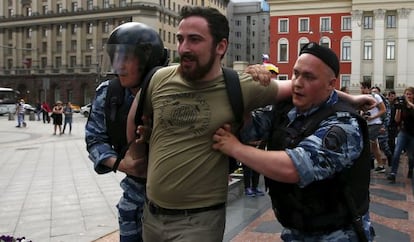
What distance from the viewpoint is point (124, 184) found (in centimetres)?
265

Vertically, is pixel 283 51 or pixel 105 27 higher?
pixel 105 27

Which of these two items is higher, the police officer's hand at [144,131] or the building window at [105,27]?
the building window at [105,27]

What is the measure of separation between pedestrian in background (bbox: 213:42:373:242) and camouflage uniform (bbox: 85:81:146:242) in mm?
790

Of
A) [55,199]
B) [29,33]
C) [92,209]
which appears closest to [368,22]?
[55,199]

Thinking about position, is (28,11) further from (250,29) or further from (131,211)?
(131,211)

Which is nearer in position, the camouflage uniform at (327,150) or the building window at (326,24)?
the camouflage uniform at (327,150)

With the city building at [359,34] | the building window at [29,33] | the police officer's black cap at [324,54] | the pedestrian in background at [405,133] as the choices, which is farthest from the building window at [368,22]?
the police officer's black cap at [324,54]

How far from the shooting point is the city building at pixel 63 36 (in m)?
69.5

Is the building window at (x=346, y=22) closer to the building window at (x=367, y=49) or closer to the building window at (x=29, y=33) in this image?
the building window at (x=367, y=49)

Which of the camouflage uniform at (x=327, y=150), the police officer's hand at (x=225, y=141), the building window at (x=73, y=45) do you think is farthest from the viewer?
the building window at (x=73, y=45)

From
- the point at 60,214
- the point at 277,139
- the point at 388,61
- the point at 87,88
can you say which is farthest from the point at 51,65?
the point at 277,139

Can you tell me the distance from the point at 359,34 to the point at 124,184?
55.0 metres

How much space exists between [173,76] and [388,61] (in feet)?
183

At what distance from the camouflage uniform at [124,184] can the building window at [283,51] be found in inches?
2191
